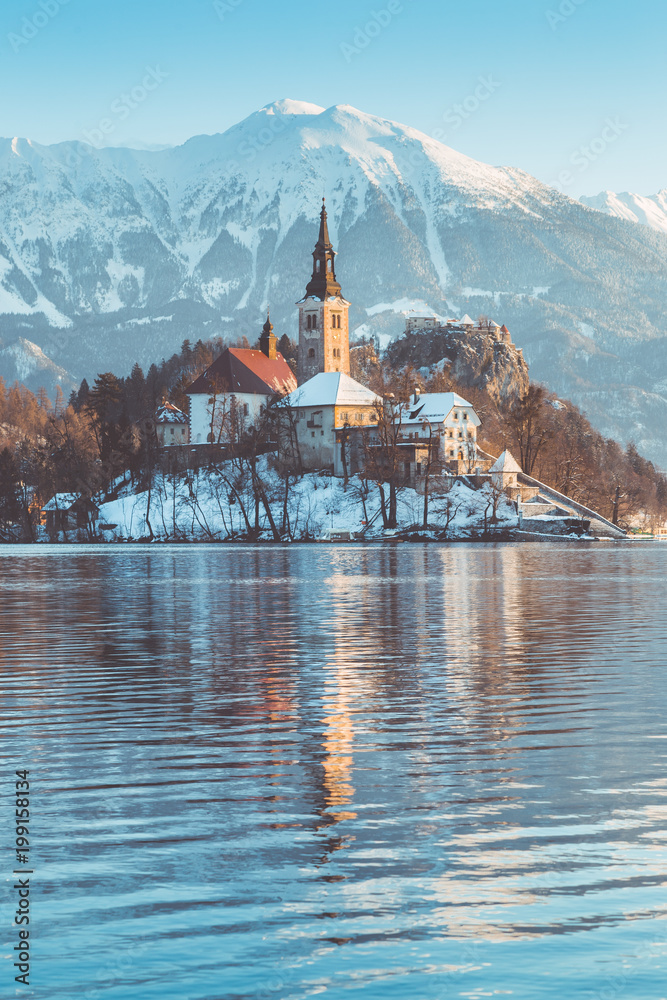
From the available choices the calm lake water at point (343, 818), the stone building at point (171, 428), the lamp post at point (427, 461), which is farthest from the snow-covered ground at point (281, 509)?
the calm lake water at point (343, 818)

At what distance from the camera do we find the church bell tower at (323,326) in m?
175

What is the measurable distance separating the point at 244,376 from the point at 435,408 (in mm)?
33459

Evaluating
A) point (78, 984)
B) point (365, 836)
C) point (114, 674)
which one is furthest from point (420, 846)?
point (114, 674)

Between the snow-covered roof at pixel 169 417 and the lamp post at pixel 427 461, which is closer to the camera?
the lamp post at pixel 427 461

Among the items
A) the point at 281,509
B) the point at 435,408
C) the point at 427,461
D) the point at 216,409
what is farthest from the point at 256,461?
the point at 427,461

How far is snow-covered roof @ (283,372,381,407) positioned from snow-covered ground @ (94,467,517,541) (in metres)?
11.4

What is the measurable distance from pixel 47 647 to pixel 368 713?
13458mm

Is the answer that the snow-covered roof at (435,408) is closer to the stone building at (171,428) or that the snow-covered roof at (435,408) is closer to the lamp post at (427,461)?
the lamp post at (427,461)

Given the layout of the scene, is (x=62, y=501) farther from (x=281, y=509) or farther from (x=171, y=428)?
(x=281, y=509)

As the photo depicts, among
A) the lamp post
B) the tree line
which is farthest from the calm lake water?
the tree line

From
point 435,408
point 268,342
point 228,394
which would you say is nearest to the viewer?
point 435,408

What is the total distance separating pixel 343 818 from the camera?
12492 mm

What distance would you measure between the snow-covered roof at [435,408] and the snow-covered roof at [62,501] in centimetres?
4575

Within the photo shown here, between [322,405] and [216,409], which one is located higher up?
[216,409]
